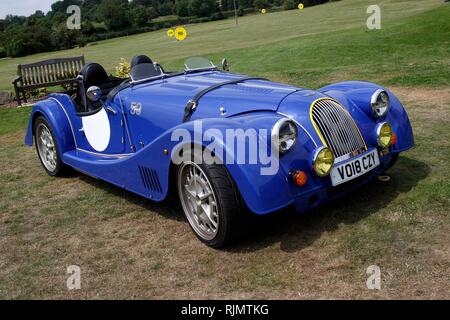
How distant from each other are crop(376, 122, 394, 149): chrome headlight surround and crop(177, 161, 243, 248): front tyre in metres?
1.65

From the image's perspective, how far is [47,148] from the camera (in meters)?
7.22

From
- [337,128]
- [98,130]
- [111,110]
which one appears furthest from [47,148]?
[337,128]

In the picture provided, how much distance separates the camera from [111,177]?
5.51 m

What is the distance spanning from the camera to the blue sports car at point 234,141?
3953 millimetres

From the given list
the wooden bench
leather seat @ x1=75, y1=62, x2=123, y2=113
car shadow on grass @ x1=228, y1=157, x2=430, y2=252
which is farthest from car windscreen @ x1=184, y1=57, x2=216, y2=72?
the wooden bench

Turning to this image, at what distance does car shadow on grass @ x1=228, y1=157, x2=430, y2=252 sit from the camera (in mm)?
4266

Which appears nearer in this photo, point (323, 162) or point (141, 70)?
point (323, 162)

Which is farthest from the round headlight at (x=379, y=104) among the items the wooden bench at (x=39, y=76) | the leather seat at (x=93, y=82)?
the wooden bench at (x=39, y=76)

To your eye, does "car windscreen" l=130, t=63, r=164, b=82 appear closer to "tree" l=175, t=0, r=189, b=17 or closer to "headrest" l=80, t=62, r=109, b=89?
"headrest" l=80, t=62, r=109, b=89

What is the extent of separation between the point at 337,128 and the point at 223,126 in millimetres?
1114

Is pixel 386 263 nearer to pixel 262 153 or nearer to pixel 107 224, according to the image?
pixel 262 153

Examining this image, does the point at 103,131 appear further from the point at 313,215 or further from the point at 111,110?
the point at 313,215
